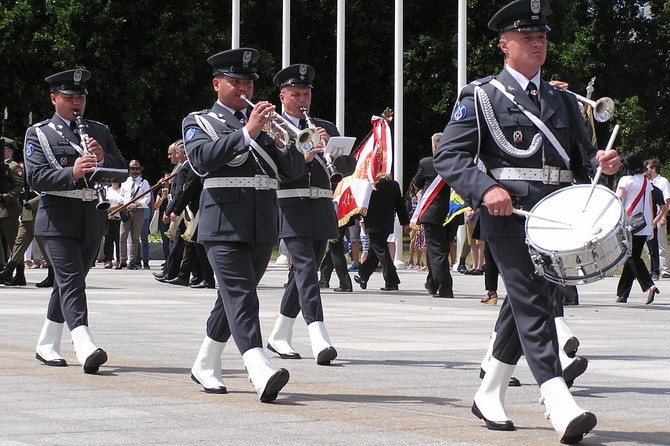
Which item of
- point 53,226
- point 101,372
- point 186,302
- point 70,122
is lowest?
point 186,302

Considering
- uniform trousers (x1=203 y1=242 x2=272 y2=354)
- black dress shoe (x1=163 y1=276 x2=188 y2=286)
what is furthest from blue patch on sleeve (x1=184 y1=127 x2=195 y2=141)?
black dress shoe (x1=163 y1=276 x2=188 y2=286)

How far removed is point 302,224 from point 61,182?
1927 mm

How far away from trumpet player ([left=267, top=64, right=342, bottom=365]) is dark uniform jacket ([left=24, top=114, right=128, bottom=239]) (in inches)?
54.1

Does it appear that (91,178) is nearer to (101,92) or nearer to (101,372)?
(101,372)

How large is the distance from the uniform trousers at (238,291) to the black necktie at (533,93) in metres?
2.09

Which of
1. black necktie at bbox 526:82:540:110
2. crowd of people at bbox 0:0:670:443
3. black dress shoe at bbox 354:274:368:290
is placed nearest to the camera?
crowd of people at bbox 0:0:670:443

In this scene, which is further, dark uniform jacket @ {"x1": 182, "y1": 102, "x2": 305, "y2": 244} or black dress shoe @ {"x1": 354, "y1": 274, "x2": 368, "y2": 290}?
black dress shoe @ {"x1": 354, "y1": 274, "x2": 368, "y2": 290}

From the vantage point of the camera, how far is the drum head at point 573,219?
693 cm

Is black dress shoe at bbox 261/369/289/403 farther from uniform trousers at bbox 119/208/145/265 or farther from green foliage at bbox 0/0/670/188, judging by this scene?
green foliage at bbox 0/0/670/188

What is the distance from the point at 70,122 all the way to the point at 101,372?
197cm

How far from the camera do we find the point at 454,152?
7590mm

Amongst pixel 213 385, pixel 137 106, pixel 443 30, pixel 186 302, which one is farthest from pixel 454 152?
pixel 443 30

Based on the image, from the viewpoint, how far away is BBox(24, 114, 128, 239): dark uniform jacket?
411 inches

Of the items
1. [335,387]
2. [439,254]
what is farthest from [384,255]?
[335,387]
